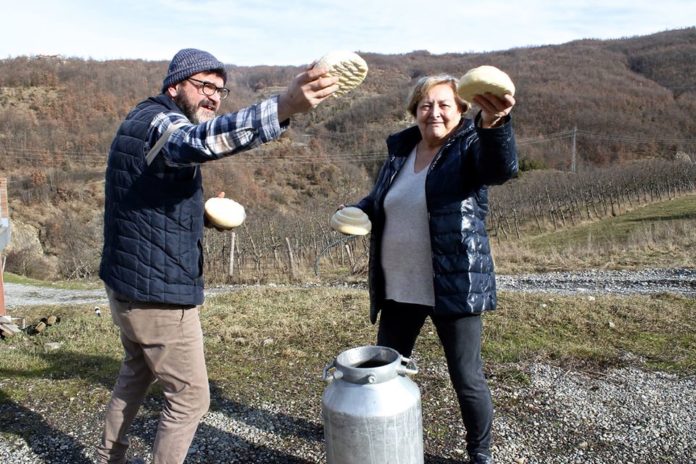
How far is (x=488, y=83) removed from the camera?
2.23 meters

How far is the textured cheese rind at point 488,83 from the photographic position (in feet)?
7.30

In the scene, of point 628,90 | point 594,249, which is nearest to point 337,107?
point 628,90

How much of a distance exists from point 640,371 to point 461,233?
286 cm

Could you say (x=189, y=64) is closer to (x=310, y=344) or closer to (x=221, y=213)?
(x=221, y=213)

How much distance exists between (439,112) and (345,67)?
81cm

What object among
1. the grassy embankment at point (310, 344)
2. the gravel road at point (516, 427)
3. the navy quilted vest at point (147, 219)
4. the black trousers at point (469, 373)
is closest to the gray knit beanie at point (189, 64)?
the navy quilted vest at point (147, 219)

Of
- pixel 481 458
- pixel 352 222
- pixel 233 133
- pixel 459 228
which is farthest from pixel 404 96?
pixel 233 133

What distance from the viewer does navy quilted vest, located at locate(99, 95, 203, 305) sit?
236 cm

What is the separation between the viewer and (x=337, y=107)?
91750mm

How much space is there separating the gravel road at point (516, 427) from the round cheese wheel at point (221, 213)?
4.81ft

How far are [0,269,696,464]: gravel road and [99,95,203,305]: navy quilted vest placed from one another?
1.43 meters

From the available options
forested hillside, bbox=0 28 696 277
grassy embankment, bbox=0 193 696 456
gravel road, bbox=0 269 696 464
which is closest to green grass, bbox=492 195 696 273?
grassy embankment, bbox=0 193 696 456

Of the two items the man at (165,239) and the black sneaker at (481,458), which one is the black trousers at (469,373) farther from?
the man at (165,239)

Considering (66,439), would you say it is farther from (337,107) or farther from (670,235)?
(337,107)
